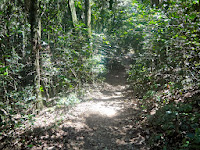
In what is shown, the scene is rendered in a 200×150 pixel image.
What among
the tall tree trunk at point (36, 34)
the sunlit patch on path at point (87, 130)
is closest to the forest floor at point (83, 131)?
the sunlit patch on path at point (87, 130)

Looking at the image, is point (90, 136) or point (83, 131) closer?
point (90, 136)

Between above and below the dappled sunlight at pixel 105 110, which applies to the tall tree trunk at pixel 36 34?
above

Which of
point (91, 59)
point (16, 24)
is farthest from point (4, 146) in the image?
point (91, 59)

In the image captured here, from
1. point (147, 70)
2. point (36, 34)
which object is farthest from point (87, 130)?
point (147, 70)

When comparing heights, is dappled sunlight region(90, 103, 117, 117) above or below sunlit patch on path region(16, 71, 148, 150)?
below

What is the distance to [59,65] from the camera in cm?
579

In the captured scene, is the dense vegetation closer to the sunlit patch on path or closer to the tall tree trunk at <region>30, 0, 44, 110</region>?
the tall tree trunk at <region>30, 0, 44, 110</region>

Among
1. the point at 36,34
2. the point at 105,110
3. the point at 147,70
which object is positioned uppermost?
the point at 36,34

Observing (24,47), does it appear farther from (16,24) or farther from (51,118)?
(51,118)

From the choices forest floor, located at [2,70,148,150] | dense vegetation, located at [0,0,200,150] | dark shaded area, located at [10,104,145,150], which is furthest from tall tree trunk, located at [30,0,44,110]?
dark shaded area, located at [10,104,145,150]

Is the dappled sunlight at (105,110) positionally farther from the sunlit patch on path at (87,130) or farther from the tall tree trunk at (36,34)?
the tall tree trunk at (36,34)

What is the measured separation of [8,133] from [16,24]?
3887mm

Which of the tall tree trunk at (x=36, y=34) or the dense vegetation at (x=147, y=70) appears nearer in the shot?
the dense vegetation at (x=147, y=70)

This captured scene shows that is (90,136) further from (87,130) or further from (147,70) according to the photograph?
(147,70)
